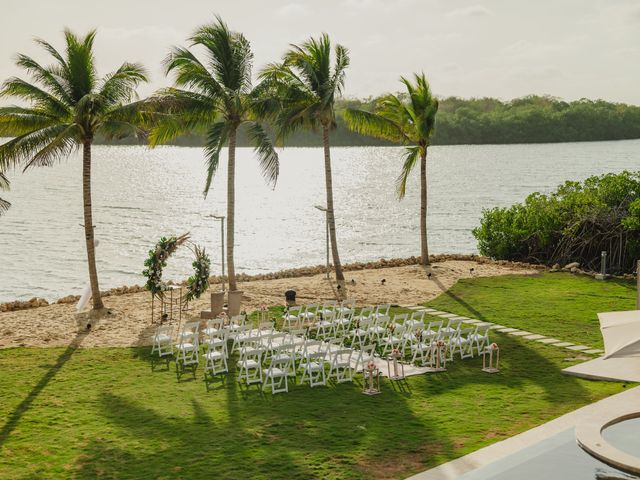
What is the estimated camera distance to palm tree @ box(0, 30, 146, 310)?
2233cm

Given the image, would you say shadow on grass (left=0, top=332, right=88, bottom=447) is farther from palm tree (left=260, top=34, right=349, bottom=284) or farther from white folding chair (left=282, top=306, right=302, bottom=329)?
palm tree (left=260, top=34, right=349, bottom=284)

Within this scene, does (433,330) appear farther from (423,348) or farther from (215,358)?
(215,358)

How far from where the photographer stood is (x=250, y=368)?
59.6 feet

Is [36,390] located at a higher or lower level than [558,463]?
lower

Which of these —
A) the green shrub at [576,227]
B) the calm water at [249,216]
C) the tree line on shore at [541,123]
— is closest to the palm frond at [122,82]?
the green shrub at [576,227]

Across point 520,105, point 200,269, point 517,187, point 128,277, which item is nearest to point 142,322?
point 200,269

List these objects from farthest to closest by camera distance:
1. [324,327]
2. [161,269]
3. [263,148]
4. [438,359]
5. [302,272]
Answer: [302,272]
[263,148]
[161,269]
[324,327]
[438,359]

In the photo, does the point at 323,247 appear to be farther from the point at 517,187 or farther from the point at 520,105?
the point at 520,105

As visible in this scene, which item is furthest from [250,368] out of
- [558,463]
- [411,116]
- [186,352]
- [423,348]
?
[411,116]

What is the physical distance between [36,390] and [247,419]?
528 cm

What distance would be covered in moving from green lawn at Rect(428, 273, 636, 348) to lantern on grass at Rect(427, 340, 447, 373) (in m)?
4.74

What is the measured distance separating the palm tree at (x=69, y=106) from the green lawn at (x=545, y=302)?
39.4 feet

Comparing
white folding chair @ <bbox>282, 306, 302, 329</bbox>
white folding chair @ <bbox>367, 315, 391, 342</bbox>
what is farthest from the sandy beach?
white folding chair @ <bbox>367, 315, 391, 342</bbox>

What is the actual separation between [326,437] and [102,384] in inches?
241
